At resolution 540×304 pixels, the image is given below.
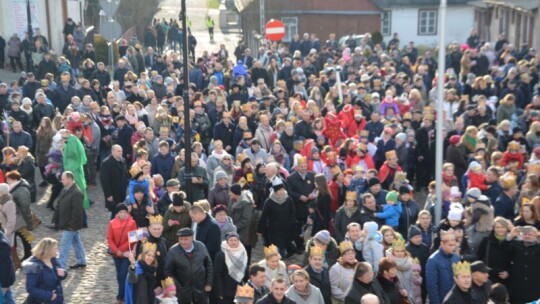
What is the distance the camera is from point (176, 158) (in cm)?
1535

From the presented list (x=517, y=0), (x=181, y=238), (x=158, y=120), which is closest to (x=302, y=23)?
(x=517, y=0)

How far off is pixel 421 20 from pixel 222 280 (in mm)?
40817

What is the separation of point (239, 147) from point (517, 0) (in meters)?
21.2

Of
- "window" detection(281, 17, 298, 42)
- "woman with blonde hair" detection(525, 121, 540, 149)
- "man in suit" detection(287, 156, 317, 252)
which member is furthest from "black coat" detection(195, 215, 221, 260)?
"window" detection(281, 17, 298, 42)

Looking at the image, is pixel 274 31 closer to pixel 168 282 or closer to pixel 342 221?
pixel 342 221

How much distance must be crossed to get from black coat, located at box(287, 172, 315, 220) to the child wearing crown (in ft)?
14.5

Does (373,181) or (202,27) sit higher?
(202,27)

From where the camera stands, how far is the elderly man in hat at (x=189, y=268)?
10.3 m

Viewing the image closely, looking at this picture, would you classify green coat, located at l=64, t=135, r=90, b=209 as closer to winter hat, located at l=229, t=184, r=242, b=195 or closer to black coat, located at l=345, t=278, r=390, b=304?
winter hat, located at l=229, t=184, r=242, b=195

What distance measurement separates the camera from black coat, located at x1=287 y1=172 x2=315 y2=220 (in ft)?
45.8

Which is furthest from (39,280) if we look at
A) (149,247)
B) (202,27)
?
(202,27)

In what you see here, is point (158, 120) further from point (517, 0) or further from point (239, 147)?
point (517, 0)

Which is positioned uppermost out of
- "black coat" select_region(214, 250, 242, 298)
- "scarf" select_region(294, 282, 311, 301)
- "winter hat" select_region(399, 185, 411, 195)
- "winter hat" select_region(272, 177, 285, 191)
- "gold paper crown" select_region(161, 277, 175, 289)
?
"winter hat" select_region(272, 177, 285, 191)

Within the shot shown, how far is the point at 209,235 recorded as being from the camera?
1119cm
